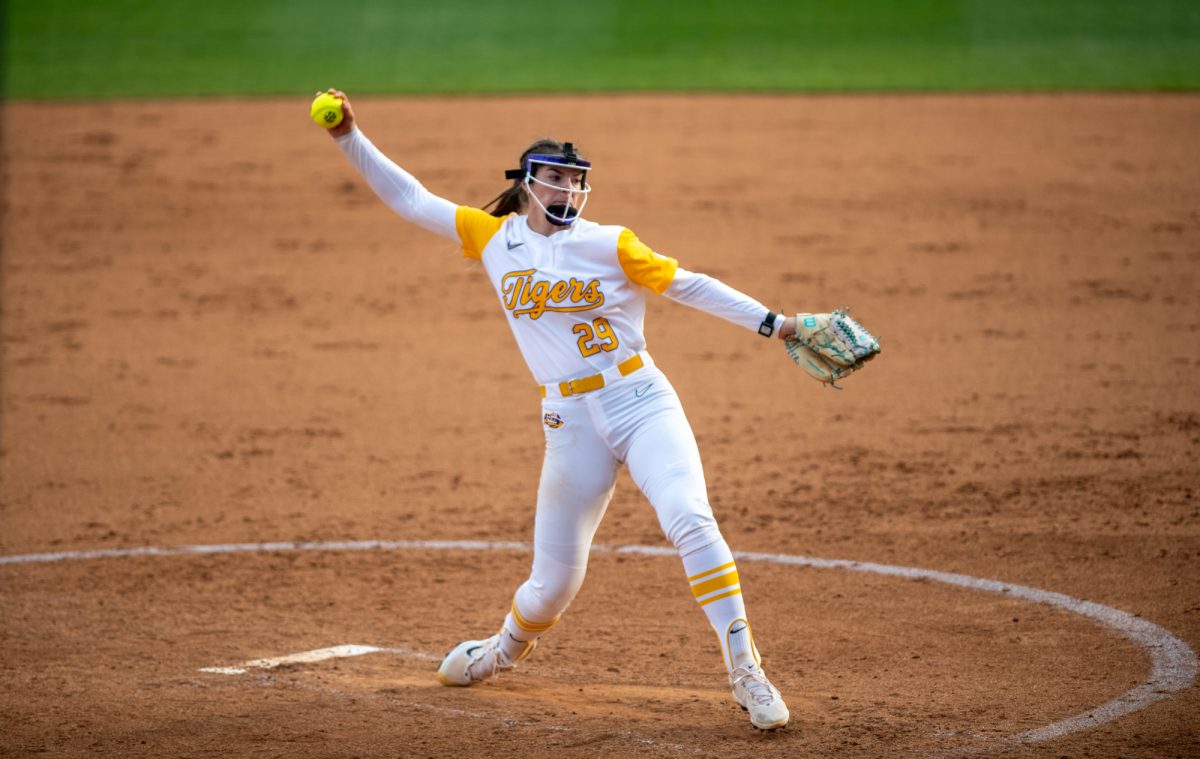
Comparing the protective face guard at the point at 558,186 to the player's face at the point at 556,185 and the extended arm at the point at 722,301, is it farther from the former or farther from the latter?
the extended arm at the point at 722,301

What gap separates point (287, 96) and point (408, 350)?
10.1m

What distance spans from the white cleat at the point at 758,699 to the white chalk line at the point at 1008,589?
2.36 ft

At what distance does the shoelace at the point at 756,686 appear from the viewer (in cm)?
519

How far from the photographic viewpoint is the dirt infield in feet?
18.8

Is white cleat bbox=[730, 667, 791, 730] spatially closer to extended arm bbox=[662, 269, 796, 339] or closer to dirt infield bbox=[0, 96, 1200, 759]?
dirt infield bbox=[0, 96, 1200, 759]

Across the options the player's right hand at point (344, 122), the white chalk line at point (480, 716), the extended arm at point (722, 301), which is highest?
the player's right hand at point (344, 122)

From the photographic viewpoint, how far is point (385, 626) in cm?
686

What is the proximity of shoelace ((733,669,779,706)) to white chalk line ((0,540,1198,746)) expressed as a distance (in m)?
0.76

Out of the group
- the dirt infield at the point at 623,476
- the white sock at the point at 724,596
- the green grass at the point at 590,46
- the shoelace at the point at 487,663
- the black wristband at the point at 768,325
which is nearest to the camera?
the white sock at the point at 724,596

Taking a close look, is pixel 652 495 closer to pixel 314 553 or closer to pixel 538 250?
pixel 538 250

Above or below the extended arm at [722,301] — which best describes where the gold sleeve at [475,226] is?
above

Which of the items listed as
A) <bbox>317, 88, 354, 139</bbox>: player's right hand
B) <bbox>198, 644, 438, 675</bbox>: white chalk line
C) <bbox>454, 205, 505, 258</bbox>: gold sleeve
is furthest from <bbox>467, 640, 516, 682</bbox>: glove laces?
<bbox>317, 88, 354, 139</bbox>: player's right hand

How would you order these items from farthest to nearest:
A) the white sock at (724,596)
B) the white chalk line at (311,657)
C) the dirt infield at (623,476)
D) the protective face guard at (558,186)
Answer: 1. the white chalk line at (311,657)
2. the dirt infield at (623,476)
3. the protective face guard at (558,186)
4. the white sock at (724,596)

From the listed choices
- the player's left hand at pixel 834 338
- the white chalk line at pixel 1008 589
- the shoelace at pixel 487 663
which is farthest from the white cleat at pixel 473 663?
the white chalk line at pixel 1008 589
